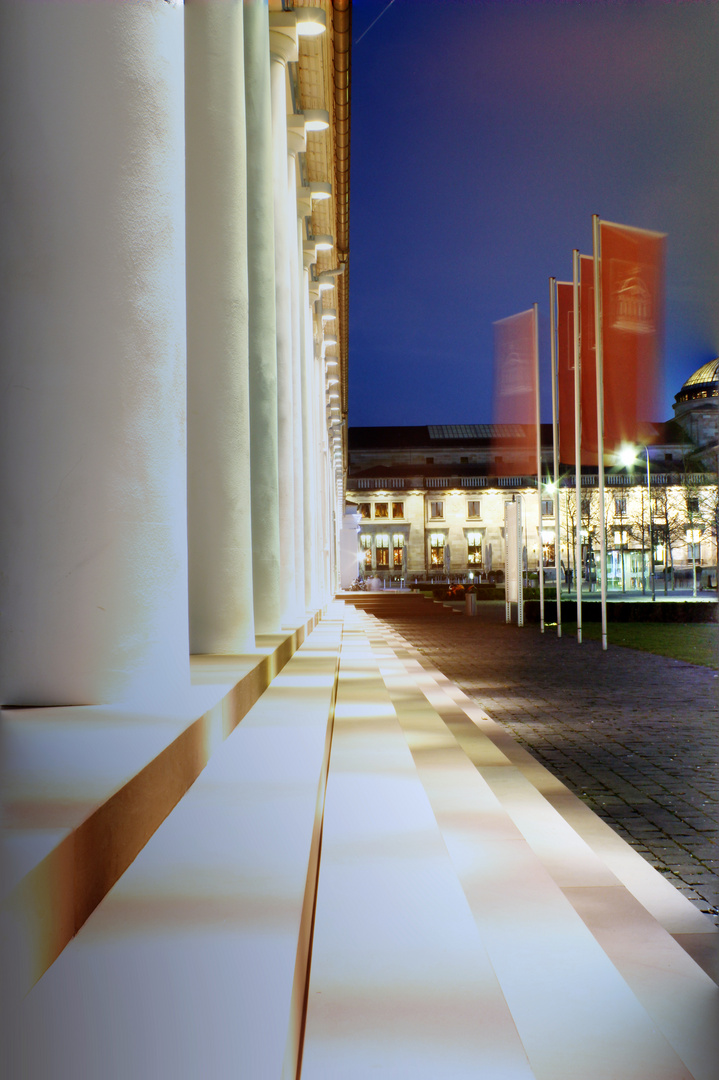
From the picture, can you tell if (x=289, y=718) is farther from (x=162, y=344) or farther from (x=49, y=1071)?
(x=49, y=1071)

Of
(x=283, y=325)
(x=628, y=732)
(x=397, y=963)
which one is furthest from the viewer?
(x=283, y=325)

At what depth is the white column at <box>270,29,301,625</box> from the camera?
1014 cm

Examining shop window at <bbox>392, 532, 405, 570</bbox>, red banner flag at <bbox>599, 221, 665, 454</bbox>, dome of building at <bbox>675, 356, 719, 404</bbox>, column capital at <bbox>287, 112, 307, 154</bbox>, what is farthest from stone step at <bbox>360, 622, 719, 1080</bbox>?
shop window at <bbox>392, 532, 405, 570</bbox>

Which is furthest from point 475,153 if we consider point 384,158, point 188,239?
point 188,239

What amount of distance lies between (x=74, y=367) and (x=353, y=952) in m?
2.06

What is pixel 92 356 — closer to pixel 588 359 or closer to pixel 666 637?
pixel 588 359

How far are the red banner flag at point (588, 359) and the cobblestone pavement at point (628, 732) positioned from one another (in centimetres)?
453

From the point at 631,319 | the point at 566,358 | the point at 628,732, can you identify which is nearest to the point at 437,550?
the point at 566,358

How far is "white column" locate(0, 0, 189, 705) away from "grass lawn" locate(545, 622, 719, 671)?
1468 cm

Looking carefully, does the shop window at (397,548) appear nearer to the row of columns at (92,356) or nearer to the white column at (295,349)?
the white column at (295,349)

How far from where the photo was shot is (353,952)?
1832mm

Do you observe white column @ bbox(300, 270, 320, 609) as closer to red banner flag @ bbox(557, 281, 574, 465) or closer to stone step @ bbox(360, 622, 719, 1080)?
red banner flag @ bbox(557, 281, 574, 465)

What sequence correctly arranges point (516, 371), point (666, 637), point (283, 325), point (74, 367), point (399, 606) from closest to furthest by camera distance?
1. point (74, 367)
2. point (283, 325)
3. point (516, 371)
4. point (666, 637)
5. point (399, 606)

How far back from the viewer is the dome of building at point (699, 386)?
267ft
